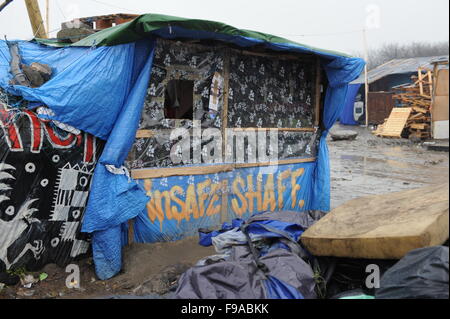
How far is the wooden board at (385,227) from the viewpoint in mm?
2619

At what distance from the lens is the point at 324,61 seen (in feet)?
21.1

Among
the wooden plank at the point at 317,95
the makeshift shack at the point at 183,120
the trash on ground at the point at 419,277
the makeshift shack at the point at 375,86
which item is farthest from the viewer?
the makeshift shack at the point at 375,86

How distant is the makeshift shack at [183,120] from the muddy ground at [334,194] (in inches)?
8.0

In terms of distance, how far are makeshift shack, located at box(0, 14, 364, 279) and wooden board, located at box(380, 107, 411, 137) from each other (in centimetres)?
1454

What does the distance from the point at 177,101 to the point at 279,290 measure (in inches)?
167

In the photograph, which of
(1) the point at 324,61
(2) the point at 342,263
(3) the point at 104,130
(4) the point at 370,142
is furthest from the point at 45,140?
(4) the point at 370,142

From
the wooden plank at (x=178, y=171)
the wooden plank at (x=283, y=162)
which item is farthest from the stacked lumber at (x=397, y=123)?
the wooden plank at (x=178, y=171)

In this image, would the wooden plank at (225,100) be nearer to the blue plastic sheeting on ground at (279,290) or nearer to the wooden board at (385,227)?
the wooden board at (385,227)

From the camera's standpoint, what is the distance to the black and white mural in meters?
3.79

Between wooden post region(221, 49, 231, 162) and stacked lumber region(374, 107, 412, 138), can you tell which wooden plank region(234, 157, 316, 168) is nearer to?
wooden post region(221, 49, 231, 162)

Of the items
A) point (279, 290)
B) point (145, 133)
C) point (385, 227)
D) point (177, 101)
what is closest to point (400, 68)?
point (177, 101)

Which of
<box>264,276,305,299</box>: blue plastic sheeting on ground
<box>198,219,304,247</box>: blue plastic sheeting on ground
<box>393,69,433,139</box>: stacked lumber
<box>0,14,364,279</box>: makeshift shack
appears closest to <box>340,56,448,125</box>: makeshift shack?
<box>393,69,433,139</box>: stacked lumber
